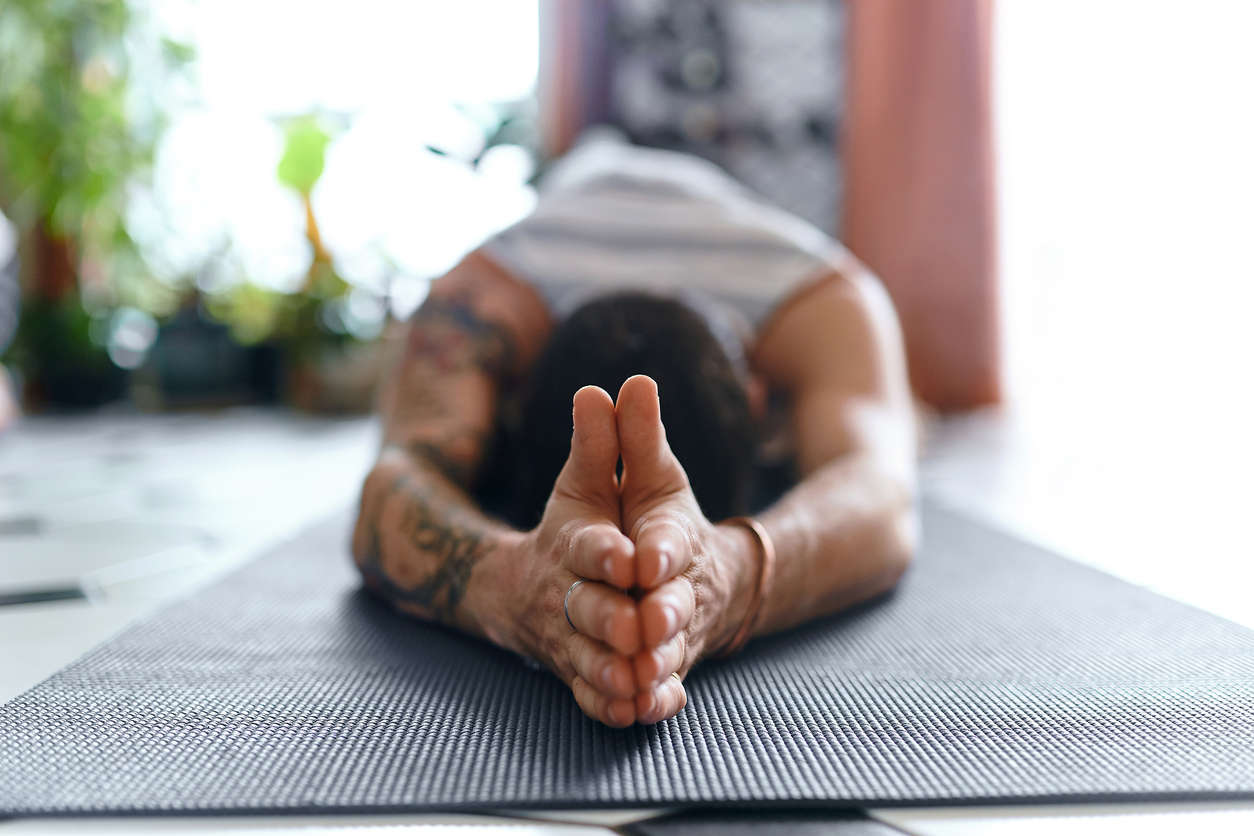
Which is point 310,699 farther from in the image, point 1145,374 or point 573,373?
point 1145,374

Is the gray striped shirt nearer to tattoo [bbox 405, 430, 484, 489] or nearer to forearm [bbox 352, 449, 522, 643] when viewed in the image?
tattoo [bbox 405, 430, 484, 489]

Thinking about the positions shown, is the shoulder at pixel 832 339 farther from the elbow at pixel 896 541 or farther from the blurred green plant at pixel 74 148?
the blurred green plant at pixel 74 148

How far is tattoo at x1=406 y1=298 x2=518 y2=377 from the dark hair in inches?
5.7

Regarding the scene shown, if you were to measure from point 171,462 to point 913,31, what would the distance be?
2.57 m

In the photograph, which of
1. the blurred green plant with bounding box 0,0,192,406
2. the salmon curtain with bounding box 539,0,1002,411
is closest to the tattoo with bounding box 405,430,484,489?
the salmon curtain with bounding box 539,0,1002,411

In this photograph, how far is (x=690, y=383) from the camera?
1038mm

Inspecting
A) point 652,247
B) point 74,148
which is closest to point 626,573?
point 652,247

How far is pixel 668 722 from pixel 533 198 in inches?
114

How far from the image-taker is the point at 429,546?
94 cm

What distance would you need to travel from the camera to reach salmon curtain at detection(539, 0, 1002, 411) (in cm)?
304

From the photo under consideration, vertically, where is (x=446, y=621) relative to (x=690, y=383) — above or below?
below

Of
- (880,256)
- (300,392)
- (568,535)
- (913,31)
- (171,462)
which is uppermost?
(913,31)

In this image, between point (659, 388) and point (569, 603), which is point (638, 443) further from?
point (659, 388)

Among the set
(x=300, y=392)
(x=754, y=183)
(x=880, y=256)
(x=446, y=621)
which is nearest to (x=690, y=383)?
(x=446, y=621)
